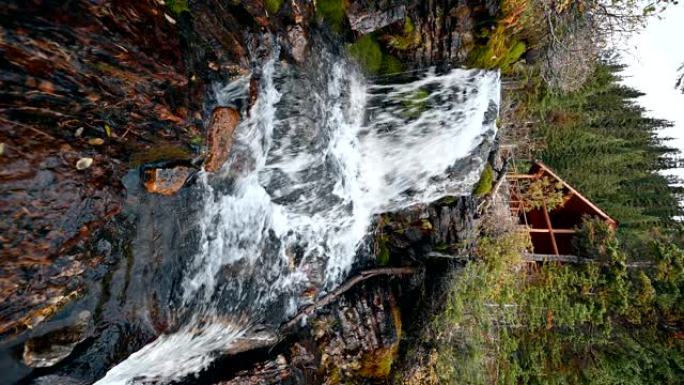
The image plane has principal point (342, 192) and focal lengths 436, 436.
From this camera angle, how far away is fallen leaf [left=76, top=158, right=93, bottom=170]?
3.10 m

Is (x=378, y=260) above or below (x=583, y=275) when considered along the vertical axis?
above

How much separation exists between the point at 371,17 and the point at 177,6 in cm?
214

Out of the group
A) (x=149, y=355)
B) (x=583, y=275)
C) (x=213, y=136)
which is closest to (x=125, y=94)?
(x=213, y=136)

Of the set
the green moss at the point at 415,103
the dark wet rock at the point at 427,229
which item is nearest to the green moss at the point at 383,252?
the dark wet rock at the point at 427,229

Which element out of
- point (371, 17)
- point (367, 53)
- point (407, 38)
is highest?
point (371, 17)

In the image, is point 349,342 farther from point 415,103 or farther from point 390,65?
point 390,65

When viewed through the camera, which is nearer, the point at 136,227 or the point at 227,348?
the point at 136,227

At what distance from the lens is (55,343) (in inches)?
124

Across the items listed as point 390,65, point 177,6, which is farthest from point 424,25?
point 177,6

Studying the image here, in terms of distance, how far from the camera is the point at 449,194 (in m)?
7.54

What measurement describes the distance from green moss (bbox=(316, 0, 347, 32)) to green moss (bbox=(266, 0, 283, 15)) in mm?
556

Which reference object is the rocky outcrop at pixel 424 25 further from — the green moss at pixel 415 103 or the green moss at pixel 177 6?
the green moss at pixel 177 6

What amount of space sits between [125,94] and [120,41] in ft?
1.25

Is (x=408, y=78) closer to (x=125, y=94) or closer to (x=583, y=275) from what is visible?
(x=125, y=94)
